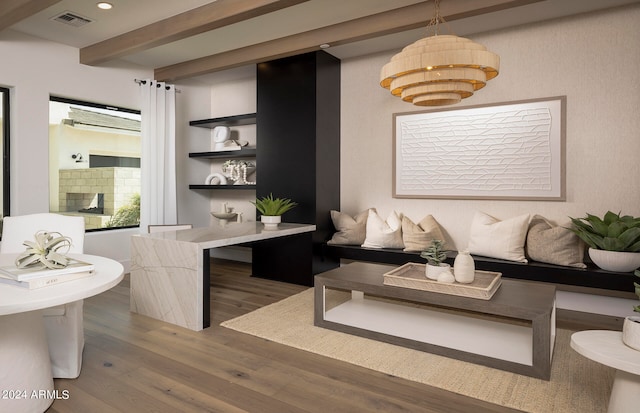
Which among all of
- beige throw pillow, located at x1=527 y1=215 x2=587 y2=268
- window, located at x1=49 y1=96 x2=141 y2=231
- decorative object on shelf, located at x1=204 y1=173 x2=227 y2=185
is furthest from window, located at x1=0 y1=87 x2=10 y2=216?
beige throw pillow, located at x1=527 y1=215 x2=587 y2=268

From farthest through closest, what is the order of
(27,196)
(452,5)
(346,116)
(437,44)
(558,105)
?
(346,116), (27,196), (558,105), (452,5), (437,44)

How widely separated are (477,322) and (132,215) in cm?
415

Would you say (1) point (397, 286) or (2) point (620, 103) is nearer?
(1) point (397, 286)

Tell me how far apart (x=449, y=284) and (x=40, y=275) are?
6.88ft

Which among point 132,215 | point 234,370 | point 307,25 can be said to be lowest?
point 234,370

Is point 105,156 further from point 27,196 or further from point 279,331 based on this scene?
point 279,331

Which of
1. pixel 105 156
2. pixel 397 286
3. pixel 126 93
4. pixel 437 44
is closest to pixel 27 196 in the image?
pixel 105 156

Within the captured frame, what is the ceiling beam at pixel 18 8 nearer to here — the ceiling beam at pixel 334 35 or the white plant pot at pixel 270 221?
the ceiling beam at pixel 334 35

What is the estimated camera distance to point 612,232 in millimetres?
3057

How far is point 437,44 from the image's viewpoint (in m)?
2.29

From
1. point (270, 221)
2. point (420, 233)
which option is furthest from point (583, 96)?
point (270, 221)

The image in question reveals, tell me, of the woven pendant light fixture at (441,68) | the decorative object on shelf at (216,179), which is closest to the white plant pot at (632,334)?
the woven pendant light fixture at (441,68)

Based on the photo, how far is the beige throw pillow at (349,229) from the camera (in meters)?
4.34

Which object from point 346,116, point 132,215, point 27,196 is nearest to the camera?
point 27,196
